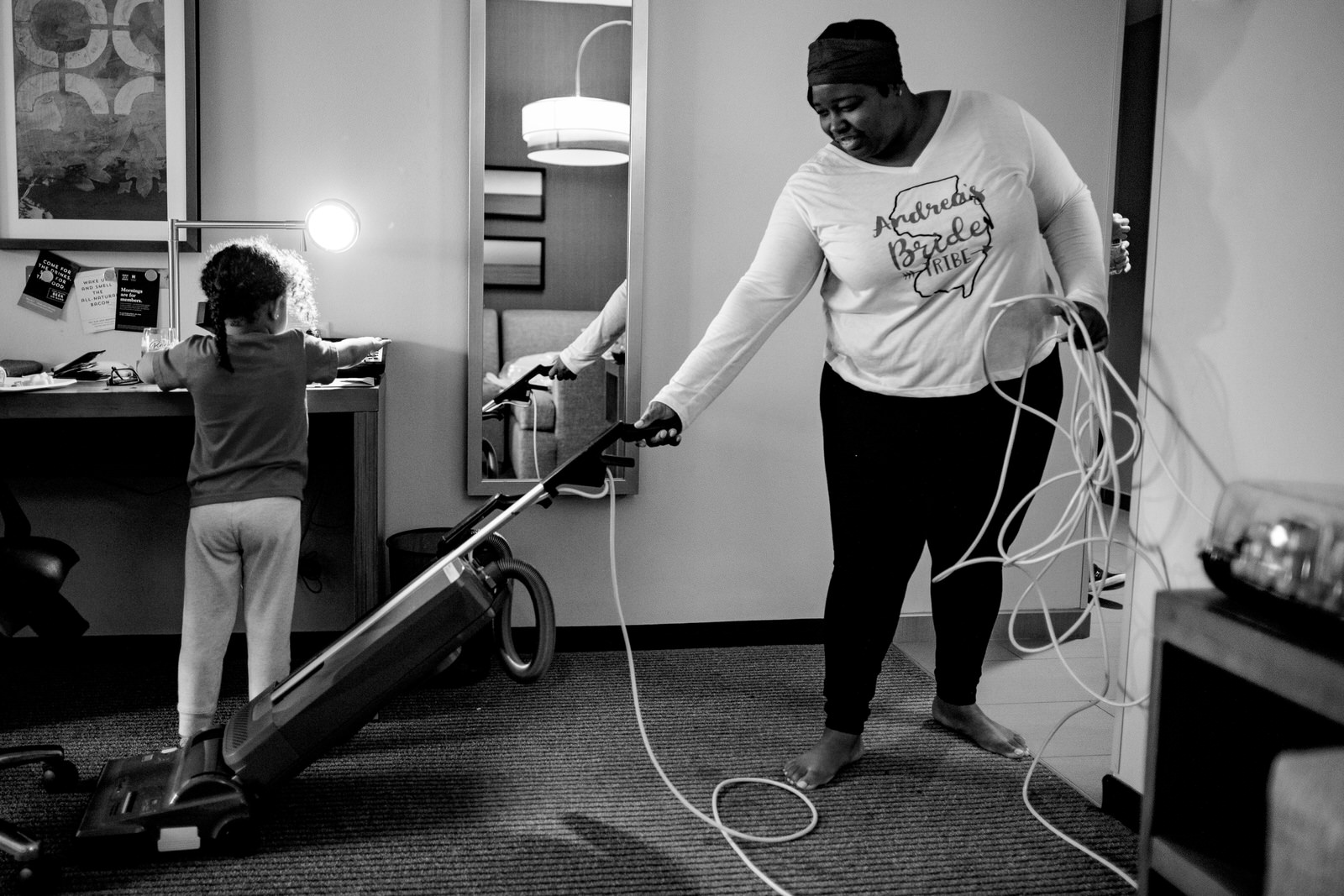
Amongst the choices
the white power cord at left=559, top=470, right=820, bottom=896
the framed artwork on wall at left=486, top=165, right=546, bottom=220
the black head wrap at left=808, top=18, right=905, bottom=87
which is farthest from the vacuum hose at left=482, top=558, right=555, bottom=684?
the framed artwork on wall at left=486, top=165, right=546, bottom=220

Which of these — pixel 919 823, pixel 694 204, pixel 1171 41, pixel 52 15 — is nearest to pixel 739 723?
pixel 919 823

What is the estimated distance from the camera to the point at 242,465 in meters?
2.16

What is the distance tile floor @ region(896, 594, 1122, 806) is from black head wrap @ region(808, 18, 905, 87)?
3.53 feet

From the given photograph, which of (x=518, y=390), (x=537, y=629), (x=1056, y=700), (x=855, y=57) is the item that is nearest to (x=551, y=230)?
(x=518, y=390)

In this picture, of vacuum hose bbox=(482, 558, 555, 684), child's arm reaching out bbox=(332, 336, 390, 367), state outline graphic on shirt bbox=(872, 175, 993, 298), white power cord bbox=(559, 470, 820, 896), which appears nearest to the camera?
vacuum hose bbox=(482, 558, 555, 684)

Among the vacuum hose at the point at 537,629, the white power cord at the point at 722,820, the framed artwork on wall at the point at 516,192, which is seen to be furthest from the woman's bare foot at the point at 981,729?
the framed artwork on wall at the point at 516,192

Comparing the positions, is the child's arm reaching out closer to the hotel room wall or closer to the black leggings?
the hotel room wall

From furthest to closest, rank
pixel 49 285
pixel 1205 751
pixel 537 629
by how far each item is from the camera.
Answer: pixel 49 285 → pixel 537 629 → pixel 1205 751

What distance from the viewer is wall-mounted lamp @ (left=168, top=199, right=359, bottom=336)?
2.63m

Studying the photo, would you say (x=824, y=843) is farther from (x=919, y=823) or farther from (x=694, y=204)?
(x=694, y=204)

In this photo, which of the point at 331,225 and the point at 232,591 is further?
the point at 331,225

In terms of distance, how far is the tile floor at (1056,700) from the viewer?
234 centimetres

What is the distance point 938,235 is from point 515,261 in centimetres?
125

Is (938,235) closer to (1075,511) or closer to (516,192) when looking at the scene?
(1075,511)
